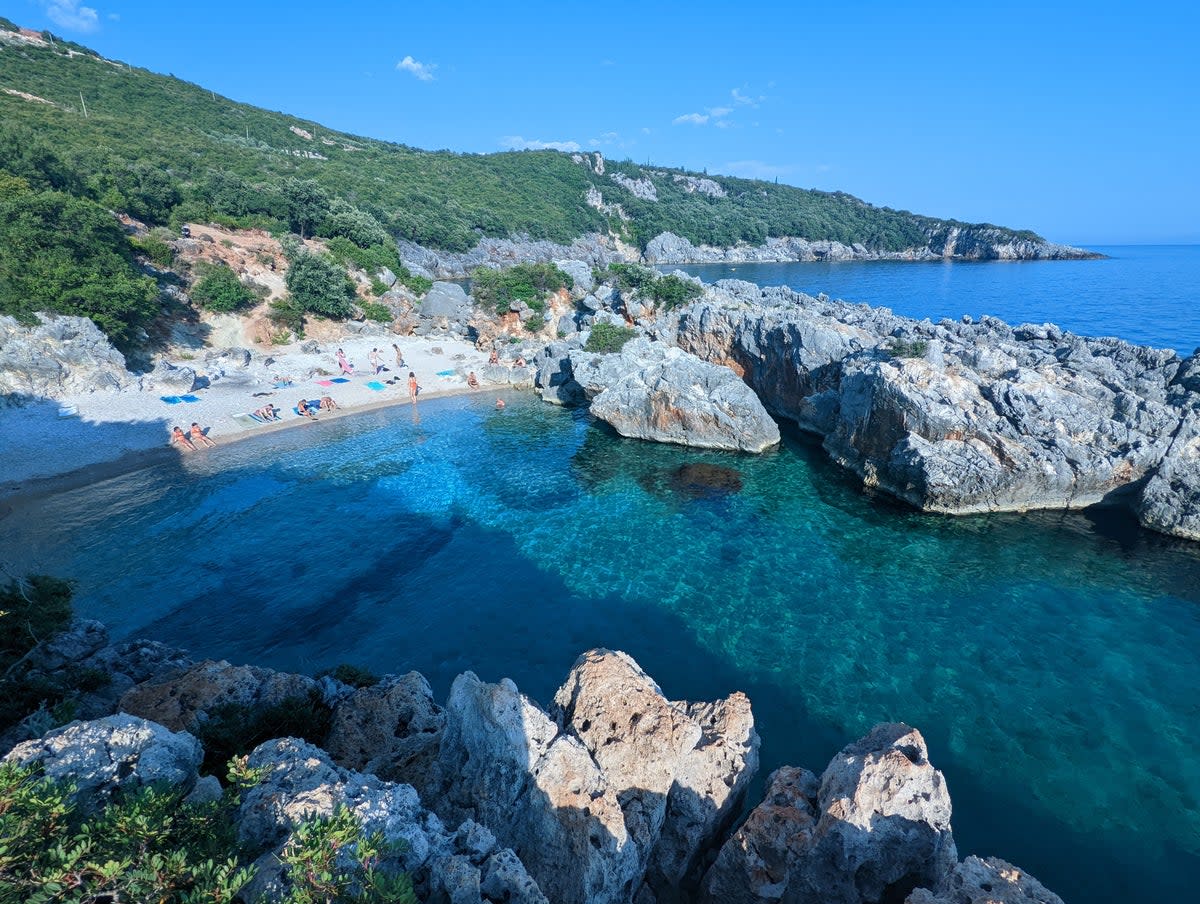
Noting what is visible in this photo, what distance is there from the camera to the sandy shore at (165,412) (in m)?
27.6

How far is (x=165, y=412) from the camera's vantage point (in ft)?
109

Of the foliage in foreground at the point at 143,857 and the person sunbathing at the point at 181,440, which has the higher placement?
the foliage in foreground at the point at 143,857

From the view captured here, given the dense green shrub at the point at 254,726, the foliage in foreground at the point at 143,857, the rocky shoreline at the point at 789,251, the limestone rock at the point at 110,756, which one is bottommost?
the dense green shrub at the point at 254,726

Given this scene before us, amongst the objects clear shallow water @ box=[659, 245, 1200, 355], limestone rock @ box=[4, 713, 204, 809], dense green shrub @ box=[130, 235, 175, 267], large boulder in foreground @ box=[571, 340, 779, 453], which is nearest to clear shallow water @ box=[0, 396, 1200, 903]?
large boulder in foreground @ box=[571, 340, 779, 453]

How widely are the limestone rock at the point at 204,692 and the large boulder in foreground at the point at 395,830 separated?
4516 millimetres

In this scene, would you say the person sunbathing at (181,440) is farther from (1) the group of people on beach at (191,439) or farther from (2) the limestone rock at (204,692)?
(2) the limestone rock at (204,692)

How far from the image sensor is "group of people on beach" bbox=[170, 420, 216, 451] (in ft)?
101

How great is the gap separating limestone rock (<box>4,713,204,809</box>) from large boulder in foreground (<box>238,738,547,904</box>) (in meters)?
0.79

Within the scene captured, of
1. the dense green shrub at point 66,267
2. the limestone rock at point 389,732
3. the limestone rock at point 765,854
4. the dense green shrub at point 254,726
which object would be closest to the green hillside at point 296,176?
the dense green shrub at point 66,267

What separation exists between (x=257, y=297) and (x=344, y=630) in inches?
1665

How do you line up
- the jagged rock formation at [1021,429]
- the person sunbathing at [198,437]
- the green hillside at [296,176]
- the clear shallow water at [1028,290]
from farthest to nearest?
1. the clear shallow water at [1028,290]
2. the green hillside at [296,176]
3. the person sunbathing at [198,437]
4. the jagged rock formation at [1021,429]

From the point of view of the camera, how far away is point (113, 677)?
1261cm

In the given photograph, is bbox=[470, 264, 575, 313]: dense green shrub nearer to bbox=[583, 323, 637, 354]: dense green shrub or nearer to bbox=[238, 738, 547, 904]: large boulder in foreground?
bbox=[583, 323, 637, 354]: dense green shrub

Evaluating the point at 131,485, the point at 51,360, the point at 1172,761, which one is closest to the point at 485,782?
the point at 1172,761
